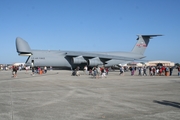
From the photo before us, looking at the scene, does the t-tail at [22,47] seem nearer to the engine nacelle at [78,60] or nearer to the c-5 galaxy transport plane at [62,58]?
the c-5 galaxy transport plane at [62,58]

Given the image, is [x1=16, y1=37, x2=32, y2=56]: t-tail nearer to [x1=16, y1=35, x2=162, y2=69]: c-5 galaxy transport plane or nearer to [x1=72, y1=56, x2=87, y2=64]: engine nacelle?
[x1=16, y1=35, x2=162, y2=69]: c-5 galaxy transport plane

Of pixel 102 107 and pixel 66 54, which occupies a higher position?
pixel 66 54

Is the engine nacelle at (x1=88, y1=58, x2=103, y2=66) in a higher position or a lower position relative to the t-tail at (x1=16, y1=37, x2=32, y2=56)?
lower

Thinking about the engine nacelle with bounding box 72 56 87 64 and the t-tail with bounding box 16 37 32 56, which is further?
the engine nacelle with bounding box 72 56 87 64

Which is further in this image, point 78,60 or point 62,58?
point 62,58

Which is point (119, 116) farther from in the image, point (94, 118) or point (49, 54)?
point (49, 54)

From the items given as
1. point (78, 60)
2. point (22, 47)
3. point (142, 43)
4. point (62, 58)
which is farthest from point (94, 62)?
point (22, 47)

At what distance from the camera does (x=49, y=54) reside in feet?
126

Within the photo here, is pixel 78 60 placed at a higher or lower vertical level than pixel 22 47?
lower

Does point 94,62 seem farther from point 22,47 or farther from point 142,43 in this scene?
point 22,47

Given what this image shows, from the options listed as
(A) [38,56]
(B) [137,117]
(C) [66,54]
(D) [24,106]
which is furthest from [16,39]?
(B) [137,117]

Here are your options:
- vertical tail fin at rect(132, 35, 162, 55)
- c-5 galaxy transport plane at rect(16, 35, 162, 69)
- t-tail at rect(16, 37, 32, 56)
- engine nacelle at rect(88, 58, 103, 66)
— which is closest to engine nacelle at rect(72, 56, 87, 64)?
c-5 galaxy transport plane at rect(16, 35, 162, 69)

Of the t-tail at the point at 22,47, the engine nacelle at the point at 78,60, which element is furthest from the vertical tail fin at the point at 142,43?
the t-tail at the point at 22,47

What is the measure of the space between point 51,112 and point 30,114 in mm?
618
